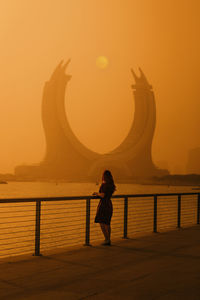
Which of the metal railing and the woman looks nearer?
the metal railing

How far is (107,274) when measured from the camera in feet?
13.4

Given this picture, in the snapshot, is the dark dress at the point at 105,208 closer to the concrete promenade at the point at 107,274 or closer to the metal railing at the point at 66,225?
the metal railing at the point at 66,225

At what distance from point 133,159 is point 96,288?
80.7 metres

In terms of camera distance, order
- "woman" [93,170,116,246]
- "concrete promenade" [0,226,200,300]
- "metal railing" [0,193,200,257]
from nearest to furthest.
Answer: "concrete promenade" [0,226,200,300], "metal railing" [0,193,200,257], "woman" [93,170,116,246]

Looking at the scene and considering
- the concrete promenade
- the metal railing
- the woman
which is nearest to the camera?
the concrete promenade

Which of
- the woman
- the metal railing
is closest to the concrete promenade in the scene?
the woman

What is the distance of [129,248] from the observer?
5672 millimetres

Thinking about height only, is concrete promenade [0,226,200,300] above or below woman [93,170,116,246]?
below

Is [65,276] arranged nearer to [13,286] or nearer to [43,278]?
[43,278]

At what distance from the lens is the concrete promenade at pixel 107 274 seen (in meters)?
3.42

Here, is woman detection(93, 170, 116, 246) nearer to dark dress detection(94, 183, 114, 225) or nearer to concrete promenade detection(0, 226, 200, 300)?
dark dress detection(94, 183, 114, 225)

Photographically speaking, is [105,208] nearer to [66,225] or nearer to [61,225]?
[66,225]

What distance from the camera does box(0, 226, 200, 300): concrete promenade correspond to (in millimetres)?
3420

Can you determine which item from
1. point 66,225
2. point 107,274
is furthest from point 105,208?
point 66,225
